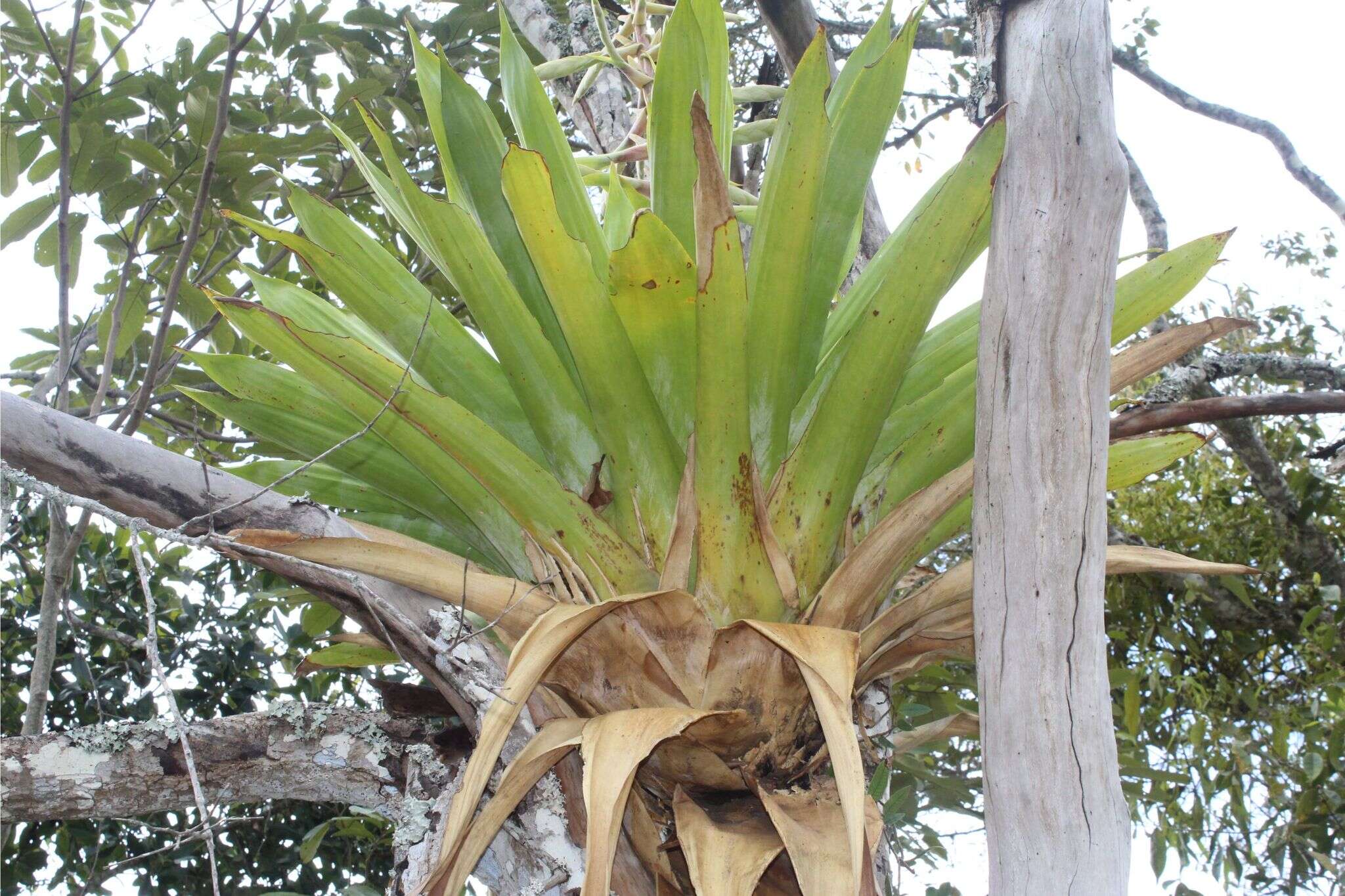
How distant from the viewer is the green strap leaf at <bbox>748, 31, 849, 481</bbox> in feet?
3.06

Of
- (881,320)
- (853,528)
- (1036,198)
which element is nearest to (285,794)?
(853,528)

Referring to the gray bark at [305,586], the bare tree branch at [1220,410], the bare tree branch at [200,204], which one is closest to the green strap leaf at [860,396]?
the bare tree branch at [1220,410]

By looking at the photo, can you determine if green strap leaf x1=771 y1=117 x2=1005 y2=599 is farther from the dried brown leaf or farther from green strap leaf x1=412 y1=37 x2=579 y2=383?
green strap leaf x1=412 y1=37 x2=579 y2=383

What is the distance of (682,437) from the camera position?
1.02 metres

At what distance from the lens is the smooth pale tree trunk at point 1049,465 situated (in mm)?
711

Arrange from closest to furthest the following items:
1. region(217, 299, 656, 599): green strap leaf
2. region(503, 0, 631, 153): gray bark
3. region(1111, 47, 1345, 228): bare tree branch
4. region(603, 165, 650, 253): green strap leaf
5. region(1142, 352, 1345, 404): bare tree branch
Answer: region(217, 299, 656, 599): green strap leaf
region(603, 165, 650, 253): green strap leaf
region(1142, 352, 1345, 404): bare tree branch
region(503, 0, 631, 153): gray bark
region(1111, 47, 1345, 228): bare tree branch

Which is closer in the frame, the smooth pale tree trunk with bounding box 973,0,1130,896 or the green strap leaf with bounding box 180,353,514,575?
the smooth pale tree trunk with bounding box 973,0,1130,896

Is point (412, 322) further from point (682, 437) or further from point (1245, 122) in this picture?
point (1245, 122)

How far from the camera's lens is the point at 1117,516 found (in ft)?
7.41

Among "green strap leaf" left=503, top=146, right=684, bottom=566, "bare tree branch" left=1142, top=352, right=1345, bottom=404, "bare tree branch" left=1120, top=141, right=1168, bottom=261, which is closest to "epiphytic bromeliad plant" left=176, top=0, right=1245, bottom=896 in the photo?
"green strap leaf" left=503, top=146, right=684, bottom=566

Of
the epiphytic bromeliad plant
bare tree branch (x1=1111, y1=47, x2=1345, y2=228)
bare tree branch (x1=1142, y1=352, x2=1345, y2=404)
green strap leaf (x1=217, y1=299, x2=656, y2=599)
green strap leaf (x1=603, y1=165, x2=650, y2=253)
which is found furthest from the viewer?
bare tree branch (x1=1111, y1=47, x2=1345, y2=228)

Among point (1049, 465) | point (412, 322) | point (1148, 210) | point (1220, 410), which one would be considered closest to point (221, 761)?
point (412, 322)

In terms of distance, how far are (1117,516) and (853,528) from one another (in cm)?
148

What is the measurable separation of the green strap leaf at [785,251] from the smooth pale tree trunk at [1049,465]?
6.7 inches
